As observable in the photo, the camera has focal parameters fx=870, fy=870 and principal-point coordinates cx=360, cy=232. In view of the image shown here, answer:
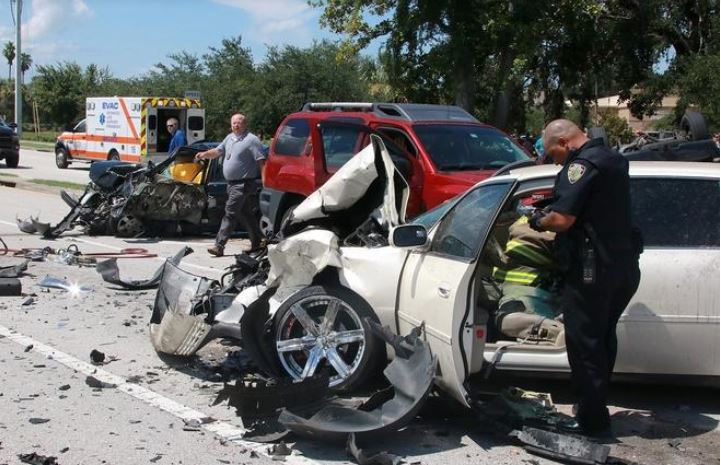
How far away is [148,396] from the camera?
5500 millimetres

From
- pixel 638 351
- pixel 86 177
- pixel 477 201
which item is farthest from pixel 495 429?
pixel 86 177

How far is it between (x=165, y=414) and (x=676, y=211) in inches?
129

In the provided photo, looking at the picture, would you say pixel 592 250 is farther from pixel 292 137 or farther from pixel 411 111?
pixel 292 137

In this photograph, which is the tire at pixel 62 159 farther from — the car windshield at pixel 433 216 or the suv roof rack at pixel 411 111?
the car windshield at pixel 433 216

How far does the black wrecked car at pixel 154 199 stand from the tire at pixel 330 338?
7.78 m

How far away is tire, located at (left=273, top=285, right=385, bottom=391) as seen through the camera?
5281 mm

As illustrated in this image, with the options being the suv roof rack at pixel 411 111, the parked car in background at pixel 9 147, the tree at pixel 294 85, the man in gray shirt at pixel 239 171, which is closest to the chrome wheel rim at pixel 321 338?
the suv roof rack at pixel 411 111

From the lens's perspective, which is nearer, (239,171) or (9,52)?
(239,171)

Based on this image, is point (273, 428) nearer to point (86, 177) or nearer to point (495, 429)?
point (495, 429)

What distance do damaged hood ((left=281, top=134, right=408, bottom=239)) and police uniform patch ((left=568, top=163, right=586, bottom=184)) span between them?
148cm

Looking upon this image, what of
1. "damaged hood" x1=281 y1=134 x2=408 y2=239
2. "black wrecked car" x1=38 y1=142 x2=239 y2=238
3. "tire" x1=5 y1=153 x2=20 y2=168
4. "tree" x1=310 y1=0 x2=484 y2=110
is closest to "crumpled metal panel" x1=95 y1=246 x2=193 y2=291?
"damaged hood" x1=281 y1=134 x2=408 y2=239

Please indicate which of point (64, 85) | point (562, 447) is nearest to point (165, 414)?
point (562, 447)

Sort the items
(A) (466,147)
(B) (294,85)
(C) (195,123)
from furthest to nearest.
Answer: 1. (B) (294,85)
2. (C) (195,123)
3. (A) (466,147)

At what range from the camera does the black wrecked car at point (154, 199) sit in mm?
12852
